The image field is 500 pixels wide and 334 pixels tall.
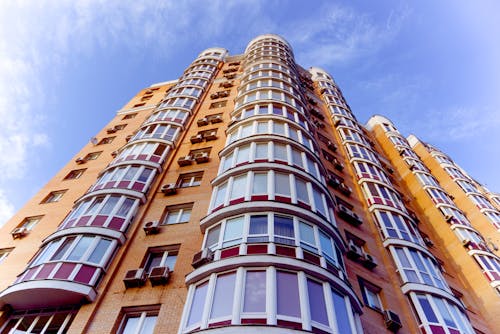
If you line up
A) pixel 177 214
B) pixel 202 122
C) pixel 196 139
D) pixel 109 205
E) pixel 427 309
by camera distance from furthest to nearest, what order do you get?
pixel 202 122, pixel 196 139, pixel 177 214, pixel 109 205, pixel 427 309

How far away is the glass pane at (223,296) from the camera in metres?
10.1

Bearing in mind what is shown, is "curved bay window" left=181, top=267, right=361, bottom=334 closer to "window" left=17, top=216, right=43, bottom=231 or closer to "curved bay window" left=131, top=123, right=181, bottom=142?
"window" left=17, top=216, right=43, bottom=231

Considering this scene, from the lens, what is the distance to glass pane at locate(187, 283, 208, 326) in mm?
10680

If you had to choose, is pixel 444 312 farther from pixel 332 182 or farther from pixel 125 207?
pixel 125 207

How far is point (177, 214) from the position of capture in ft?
58.3

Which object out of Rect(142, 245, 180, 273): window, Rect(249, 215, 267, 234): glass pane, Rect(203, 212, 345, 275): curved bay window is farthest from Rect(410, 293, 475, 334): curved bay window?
Rect(142, 245, 180, 273): window

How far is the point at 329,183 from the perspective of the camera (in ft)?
71.3

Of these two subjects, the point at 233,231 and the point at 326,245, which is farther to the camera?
the point at 326,245

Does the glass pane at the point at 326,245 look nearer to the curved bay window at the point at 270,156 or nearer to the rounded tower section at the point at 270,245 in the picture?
the rounded tower section at the point at 270,245

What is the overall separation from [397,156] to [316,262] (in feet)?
91.5

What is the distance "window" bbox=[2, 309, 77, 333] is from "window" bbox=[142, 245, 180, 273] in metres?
3.28

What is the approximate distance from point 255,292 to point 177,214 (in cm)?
838

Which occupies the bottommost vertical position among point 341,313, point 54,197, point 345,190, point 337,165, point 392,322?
point 341,313

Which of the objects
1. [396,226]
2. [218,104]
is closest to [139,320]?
[396,226]
